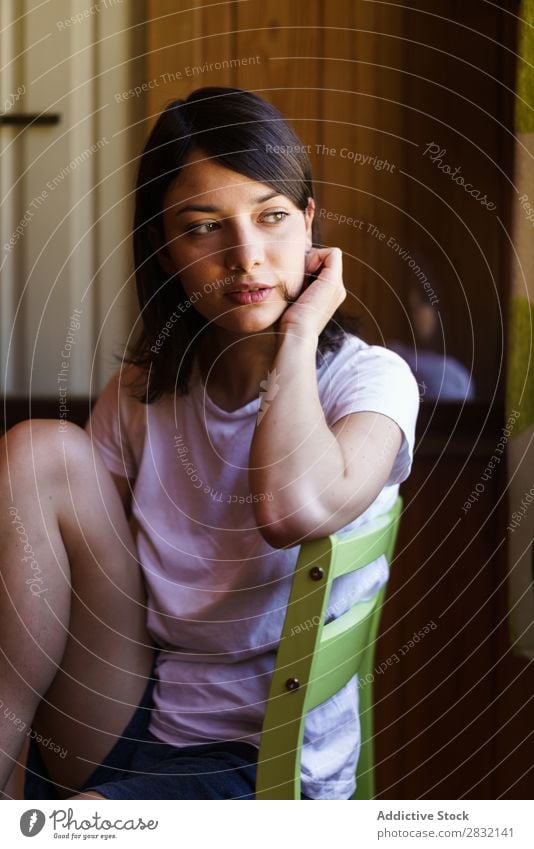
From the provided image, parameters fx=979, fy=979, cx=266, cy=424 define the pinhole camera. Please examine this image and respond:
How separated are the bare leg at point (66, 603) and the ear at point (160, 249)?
12 cm

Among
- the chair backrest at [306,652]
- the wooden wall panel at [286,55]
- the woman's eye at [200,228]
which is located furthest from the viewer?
the wooden wall panel at [286,55]

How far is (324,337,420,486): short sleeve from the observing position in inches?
22.6

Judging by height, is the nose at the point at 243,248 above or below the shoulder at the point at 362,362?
above

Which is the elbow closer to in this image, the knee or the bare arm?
the bare arm

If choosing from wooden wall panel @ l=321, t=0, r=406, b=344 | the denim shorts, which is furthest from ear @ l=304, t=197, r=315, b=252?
the denim shorts

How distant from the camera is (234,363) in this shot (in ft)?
2.17

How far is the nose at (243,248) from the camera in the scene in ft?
1.94

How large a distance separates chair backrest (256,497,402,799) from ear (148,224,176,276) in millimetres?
215

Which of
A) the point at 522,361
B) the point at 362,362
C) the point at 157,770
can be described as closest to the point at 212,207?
the point at 362,362

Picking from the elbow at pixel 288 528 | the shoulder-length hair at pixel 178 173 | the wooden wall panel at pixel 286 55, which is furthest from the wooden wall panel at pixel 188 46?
the elbow at pixel 288 528

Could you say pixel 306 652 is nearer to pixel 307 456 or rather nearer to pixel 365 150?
pixel 307 456

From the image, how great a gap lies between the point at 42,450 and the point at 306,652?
21 centimetres

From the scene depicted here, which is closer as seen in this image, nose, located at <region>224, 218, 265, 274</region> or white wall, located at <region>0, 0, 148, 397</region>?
nose, located at <region>224, 218, 265, 274</region>

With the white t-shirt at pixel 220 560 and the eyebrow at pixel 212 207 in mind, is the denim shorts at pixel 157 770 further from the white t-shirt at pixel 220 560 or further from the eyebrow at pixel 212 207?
the eyebrow at pixel 212 207
